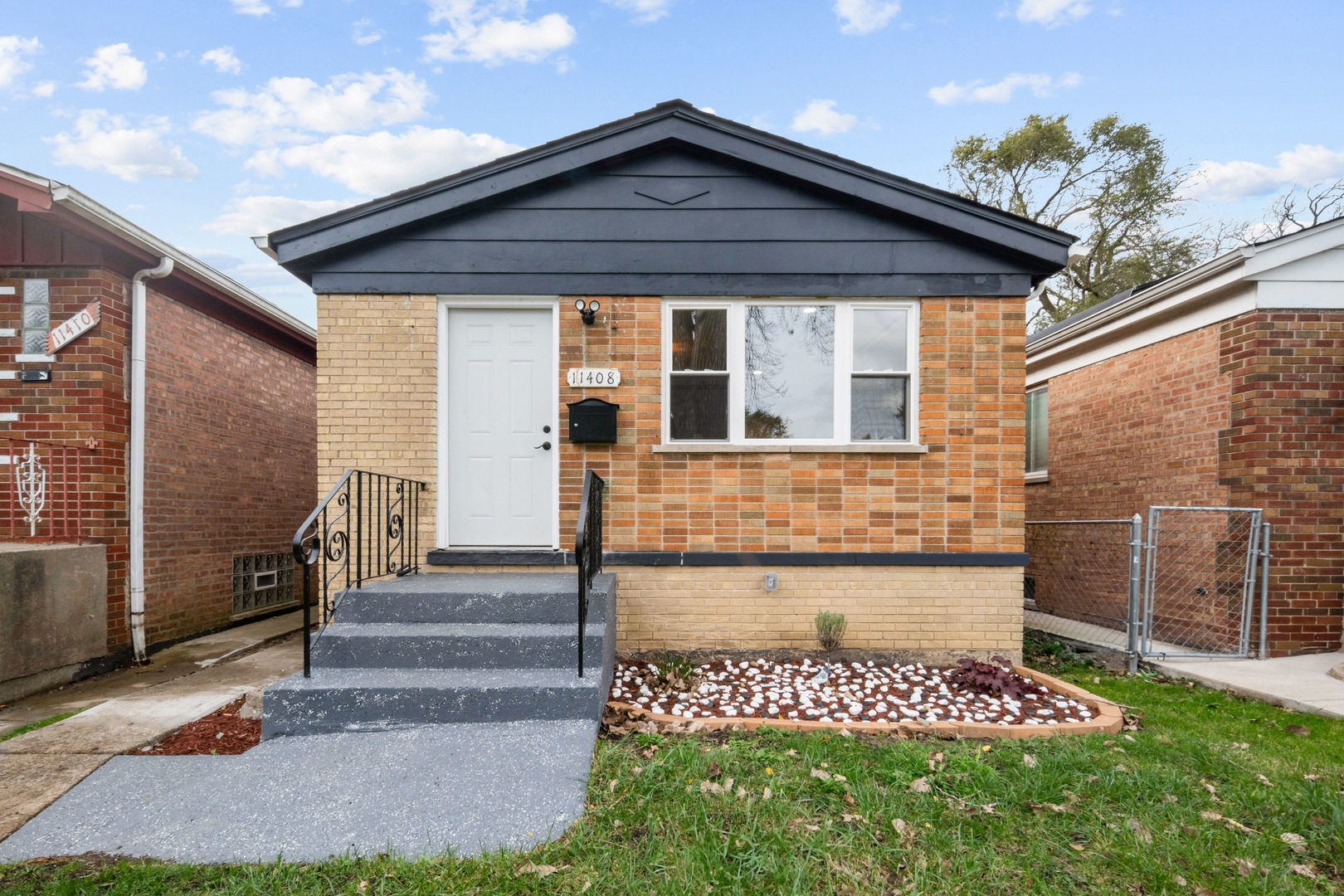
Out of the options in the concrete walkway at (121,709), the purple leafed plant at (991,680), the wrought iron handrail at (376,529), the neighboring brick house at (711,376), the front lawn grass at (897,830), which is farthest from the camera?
the neighboring brick house at (711,376)

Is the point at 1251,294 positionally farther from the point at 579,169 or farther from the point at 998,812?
the point at 579,169

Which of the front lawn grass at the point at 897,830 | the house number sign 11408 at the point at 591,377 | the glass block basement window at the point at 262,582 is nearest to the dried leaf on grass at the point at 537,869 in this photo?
the front lawn grass at the point at 897,830

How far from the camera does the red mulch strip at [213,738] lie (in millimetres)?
3523

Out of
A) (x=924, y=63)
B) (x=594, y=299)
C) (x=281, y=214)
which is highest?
(x=281, y=214)

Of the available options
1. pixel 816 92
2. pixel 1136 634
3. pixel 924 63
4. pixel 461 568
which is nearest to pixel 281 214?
pixel 816 92

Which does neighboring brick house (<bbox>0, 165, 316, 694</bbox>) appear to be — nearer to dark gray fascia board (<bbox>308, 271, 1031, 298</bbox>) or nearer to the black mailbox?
dark gray fascia board (<bbox>308, 271, 1031, 298</bbox>)

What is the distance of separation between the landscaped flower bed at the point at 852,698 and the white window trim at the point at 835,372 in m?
1.75

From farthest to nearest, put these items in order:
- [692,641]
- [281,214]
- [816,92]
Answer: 1. [281,214]
2. [816,92]
3. [692,641]

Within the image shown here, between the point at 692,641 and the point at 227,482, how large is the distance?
5.82 metres

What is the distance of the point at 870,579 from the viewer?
4996 mm

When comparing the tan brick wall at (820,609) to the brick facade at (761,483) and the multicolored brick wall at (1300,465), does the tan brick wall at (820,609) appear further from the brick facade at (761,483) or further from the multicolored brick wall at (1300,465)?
the multicolored brick wall at (1300,465)

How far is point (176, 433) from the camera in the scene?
6.20 m

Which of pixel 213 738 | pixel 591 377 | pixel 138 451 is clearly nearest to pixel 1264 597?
pixel 591 377

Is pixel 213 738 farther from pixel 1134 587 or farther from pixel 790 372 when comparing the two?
pixel 1134 587
